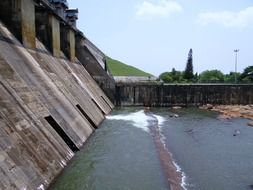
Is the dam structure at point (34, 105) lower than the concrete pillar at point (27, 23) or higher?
lower

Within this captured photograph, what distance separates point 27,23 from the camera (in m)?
19.6

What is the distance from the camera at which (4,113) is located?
1024cm

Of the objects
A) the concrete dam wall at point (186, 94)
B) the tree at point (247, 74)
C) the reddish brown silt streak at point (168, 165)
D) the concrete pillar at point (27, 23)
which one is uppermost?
the concrete pillar at point (27, 23)

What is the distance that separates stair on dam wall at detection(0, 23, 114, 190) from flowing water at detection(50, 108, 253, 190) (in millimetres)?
869

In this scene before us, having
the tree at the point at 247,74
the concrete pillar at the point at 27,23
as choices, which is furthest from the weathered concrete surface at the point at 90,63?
the tree at the point at 247,74

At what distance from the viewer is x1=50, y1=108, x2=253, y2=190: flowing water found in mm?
12125

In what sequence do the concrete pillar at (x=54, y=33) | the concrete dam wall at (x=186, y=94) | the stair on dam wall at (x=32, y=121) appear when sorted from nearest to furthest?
the stair on dam wall at (x=32, y=121) → the concrete pillar at (x=54, y=33) → the concrete dam wall at (x=186, y=94)

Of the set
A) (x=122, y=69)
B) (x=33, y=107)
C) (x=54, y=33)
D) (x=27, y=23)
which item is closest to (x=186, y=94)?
(x=54, y=33)

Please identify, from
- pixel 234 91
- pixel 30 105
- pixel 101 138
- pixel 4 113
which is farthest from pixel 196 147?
pixel 234 91

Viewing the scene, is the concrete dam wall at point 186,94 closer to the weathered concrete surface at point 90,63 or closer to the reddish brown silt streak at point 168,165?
the weathered concrete surface at point 90,63

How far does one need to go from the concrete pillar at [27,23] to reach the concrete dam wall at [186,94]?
24.7 metres

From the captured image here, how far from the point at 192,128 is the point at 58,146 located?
15233mm

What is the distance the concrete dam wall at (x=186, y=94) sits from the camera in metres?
45.1

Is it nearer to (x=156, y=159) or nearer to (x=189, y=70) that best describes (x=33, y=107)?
(x=156, y=159)
